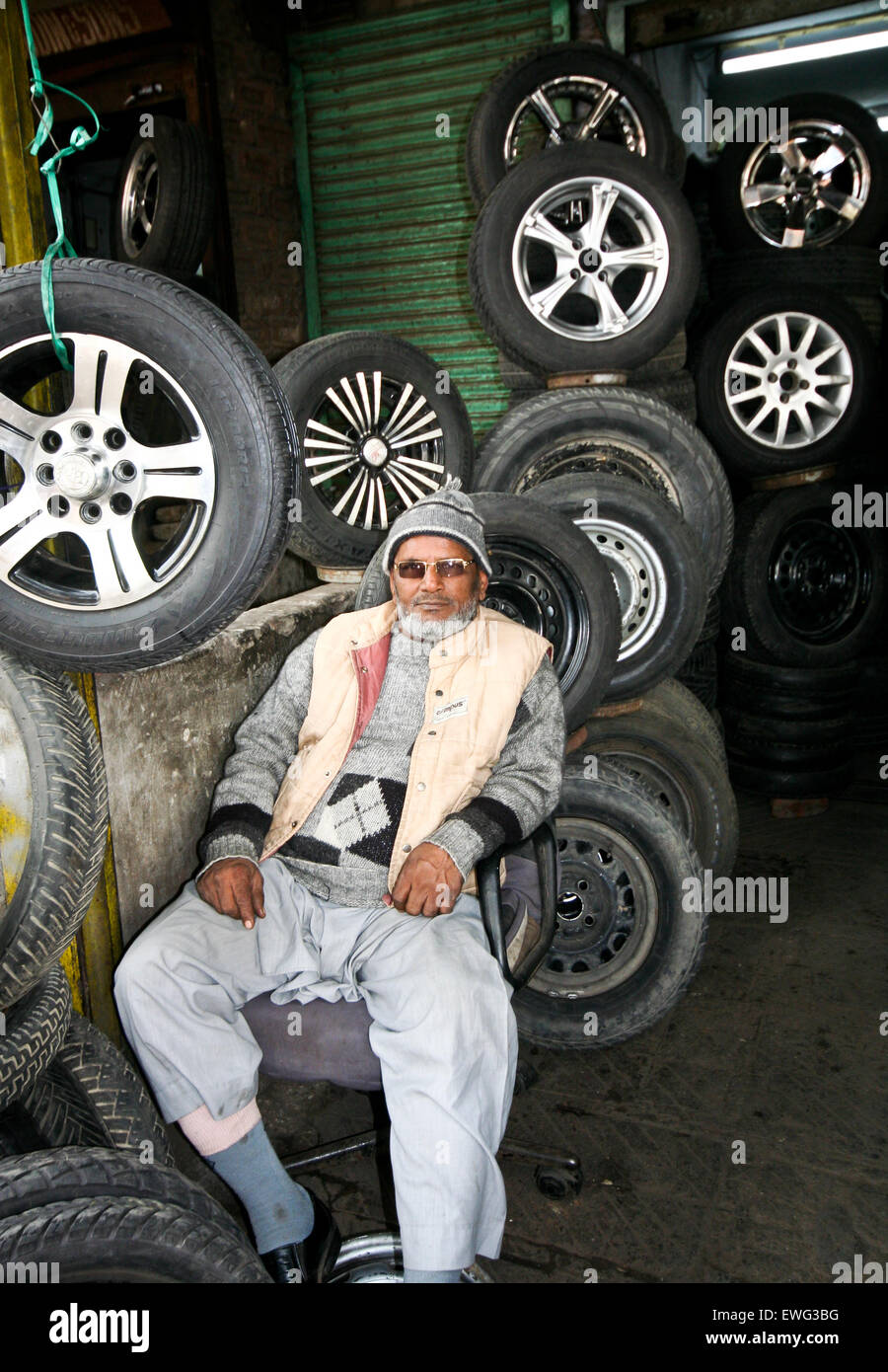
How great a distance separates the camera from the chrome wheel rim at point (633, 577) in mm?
3441

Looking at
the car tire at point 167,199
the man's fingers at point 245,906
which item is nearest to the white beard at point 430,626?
the man's fingers at point 245,906

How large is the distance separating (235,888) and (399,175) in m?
5.66

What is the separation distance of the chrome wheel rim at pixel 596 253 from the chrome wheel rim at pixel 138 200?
8.60ft

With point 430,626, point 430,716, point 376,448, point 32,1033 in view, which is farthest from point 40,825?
point 376,448

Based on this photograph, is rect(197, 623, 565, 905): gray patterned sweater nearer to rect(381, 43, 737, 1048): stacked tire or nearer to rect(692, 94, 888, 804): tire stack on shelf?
rect(381, 43, 737, 1048): stacked tire

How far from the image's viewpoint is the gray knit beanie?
7.60 feet

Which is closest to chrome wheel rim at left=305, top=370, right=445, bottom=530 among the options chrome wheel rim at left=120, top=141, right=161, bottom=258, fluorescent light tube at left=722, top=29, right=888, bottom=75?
chrome wheel rim at left=120, top=141, right=161, bottom=258

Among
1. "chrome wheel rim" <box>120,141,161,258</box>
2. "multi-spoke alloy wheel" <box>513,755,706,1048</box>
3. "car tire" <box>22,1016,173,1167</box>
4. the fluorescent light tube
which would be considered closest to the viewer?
"car tire" <box>22,1016,173,1167</box>

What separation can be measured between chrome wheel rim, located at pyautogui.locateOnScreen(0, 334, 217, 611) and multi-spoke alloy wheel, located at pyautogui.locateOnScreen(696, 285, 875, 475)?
369cm

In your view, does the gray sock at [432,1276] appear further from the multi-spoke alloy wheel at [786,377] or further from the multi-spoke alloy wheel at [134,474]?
the multi-spoke alloy wheel at [786,377]

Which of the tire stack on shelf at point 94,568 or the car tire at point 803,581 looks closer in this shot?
the tire stack on shelf at point 94,568

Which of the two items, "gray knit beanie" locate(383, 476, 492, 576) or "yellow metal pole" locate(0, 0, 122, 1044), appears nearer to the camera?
"yellow metal pole" locate(0, 0, 122, 1044)

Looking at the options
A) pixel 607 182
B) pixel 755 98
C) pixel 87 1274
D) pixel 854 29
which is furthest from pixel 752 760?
pixel 755 98
